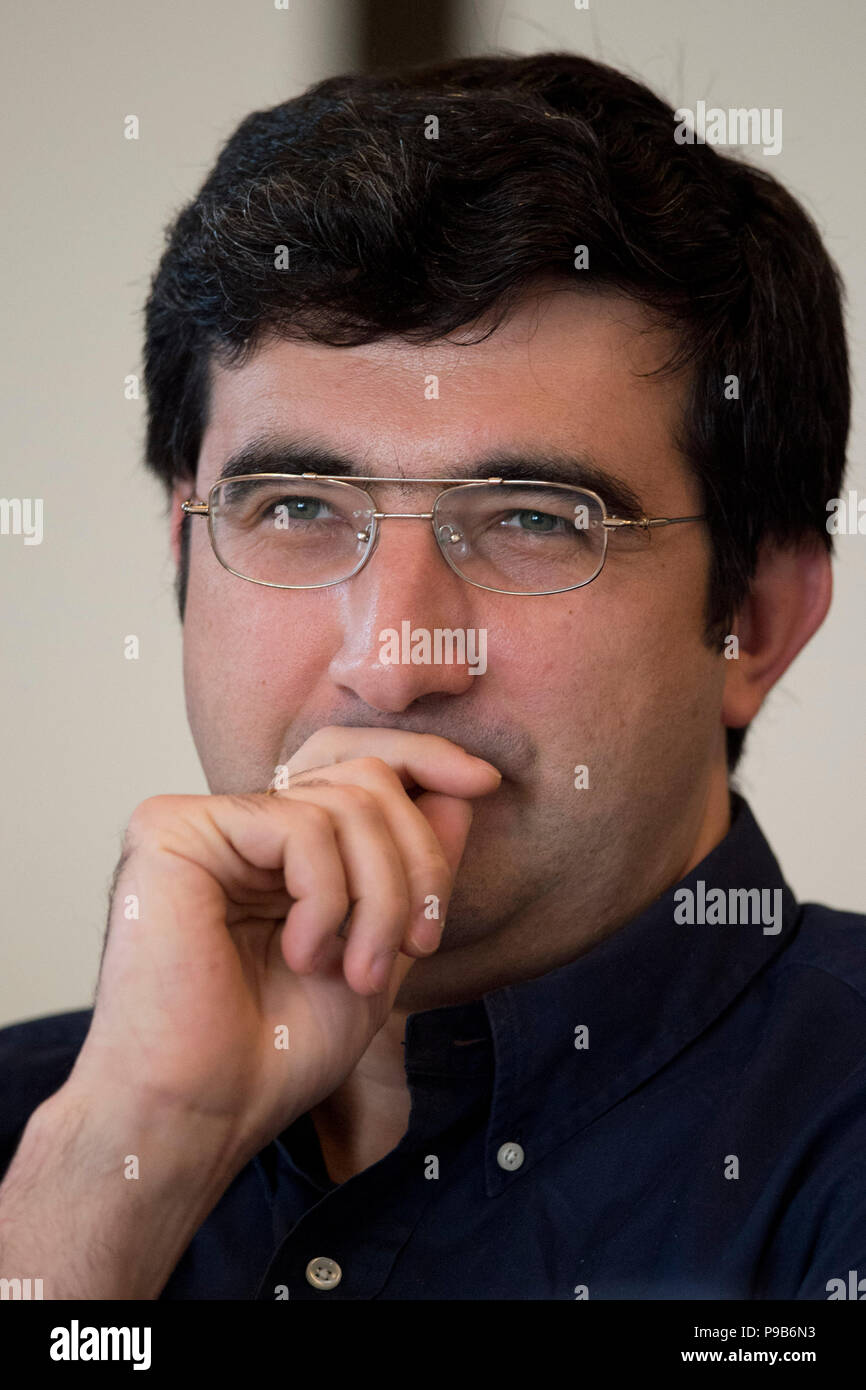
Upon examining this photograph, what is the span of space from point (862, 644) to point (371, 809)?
1497 millimetres

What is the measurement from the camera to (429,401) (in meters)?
1.48

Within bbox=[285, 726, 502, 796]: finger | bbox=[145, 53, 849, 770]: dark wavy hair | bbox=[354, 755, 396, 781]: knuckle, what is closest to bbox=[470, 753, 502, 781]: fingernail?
bbox=[285, 726, 502, 796]: finger

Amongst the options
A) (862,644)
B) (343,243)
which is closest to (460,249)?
(343,243)

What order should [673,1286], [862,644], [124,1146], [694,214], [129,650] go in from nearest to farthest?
[124,1146]
[673,1286]
[694,214]
[862,644]
[129,650]

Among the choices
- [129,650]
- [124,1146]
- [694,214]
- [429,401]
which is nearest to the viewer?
[124,1146]

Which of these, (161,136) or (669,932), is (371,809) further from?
(161,136)

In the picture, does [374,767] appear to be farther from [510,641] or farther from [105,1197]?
[105,1197]

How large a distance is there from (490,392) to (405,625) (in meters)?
0.27

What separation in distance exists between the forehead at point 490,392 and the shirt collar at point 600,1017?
0.50 m

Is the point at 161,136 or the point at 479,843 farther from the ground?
the point at 161,136

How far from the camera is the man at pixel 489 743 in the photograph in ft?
4.21

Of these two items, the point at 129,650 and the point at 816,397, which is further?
the point at 129,650

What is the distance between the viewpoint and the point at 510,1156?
4.75 ft

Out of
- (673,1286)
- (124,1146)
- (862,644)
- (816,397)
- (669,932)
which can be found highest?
(816,397)
